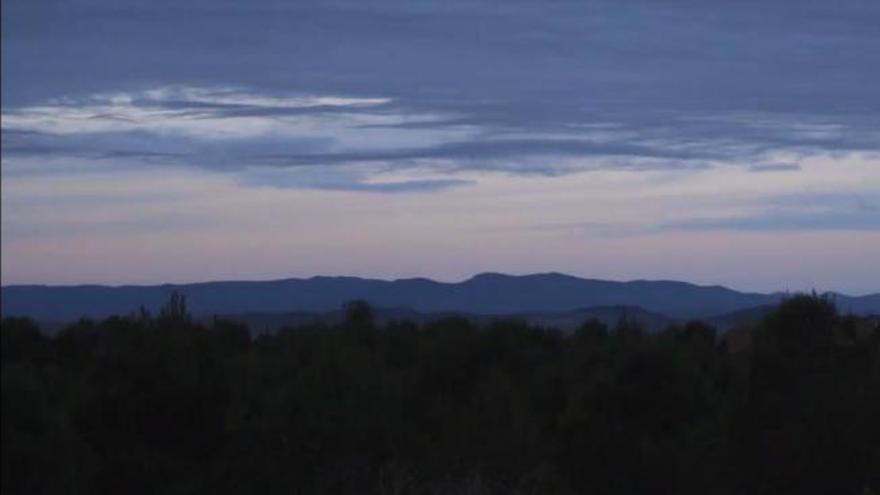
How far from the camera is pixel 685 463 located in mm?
19375

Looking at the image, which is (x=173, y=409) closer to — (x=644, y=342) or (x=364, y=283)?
(x=644, y=342)

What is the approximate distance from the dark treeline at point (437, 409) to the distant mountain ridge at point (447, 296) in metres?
2.81

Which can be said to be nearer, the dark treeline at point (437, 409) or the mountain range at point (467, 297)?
the dark treeline at point (437, 409)

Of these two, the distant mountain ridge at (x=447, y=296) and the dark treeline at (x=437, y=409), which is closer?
the dark treeline at (x=437, y=409)

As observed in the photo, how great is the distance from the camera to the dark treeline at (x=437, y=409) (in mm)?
16156

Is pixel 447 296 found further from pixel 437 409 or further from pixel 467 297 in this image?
pixel 437 409

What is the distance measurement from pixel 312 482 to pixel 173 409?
1.98 meters

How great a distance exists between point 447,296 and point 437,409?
138 ft

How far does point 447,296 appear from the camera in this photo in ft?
201

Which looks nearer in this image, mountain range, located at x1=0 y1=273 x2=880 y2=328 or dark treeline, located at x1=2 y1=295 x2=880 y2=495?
dark treeline, located at x1=2 y1=295 x2=880 y2=495

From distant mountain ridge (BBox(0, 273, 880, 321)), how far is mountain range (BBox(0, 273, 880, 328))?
1.1 inches


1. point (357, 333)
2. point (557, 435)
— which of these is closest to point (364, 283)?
point (357, 333)

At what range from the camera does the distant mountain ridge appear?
30406 mm

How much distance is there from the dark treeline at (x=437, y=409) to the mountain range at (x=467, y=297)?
153 inches
